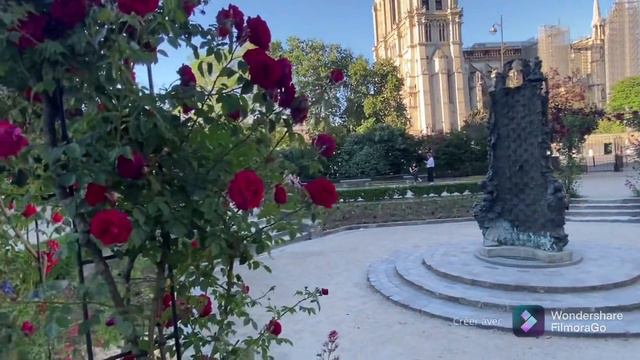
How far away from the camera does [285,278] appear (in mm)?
7824

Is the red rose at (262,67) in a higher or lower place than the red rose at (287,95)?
higher

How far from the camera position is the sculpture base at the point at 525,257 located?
6.54 meters

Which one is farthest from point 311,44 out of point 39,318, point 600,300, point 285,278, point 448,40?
point 39,318

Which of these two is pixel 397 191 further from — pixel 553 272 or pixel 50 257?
pixel 50 257

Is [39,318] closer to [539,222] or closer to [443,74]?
[539,222]

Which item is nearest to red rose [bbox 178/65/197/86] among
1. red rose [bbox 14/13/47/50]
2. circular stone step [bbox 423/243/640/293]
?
red rose [bbox 14/13/47/50]

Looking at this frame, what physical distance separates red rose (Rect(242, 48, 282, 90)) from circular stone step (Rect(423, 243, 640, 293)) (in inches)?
212

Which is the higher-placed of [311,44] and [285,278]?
[311,44]

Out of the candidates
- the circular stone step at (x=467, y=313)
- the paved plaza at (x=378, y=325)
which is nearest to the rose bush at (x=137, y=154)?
the paved plaza at (x=378, y=325)

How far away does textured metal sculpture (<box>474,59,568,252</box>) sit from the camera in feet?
22.2

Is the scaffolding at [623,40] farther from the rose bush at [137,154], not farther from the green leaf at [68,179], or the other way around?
the green leaf at [68,179]

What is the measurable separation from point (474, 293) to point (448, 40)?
60887 millimetres

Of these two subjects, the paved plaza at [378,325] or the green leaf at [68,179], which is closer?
the green leaf at [68,179]

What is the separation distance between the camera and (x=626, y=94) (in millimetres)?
44000
